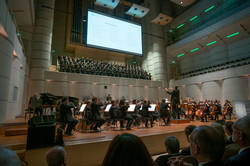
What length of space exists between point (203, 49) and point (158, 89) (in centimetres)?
648

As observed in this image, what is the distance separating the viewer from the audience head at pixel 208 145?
1.07 m

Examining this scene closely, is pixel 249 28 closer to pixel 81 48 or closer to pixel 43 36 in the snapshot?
pixel 81 48

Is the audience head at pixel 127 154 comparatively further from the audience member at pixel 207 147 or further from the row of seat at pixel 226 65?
the row of seat at pixel 226 65

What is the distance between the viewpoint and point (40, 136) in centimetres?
320

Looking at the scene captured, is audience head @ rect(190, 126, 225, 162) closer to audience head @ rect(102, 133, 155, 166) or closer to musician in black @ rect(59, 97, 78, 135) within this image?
audience head @ rect(102, 133, 155, 166)

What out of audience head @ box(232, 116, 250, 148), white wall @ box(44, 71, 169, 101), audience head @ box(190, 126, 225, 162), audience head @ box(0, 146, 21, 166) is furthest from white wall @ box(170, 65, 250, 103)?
audience head @ box(0, 146, 21, 166)

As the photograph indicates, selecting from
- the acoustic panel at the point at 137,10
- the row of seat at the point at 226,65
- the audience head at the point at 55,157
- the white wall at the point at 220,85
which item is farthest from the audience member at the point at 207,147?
the row of seat at the point at 226,65

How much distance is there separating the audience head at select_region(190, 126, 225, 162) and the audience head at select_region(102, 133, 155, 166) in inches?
21.4

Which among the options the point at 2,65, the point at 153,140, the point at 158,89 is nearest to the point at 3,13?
the point at 2,65

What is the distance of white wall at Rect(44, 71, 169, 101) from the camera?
1264 cm

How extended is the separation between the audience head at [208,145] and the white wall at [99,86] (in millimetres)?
13025

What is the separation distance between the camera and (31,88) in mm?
11805

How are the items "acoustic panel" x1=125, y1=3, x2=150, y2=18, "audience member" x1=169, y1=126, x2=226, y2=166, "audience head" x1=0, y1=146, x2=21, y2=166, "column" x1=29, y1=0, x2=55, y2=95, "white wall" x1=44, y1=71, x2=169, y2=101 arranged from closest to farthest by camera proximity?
"audience head" x1=0, y1=146, x2=21, y2=166
"audience member" x1=169, y1=126, x2=226, y2=166
"column" x1=29, y1=0, x2=55, y2=95
"white wall" x1=44, y1=71, x2=169, y2=101
"acoustic panel" x1=125, y1=3, x2=150, y2=18

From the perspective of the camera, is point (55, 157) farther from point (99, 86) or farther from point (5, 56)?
point (99, 86)
